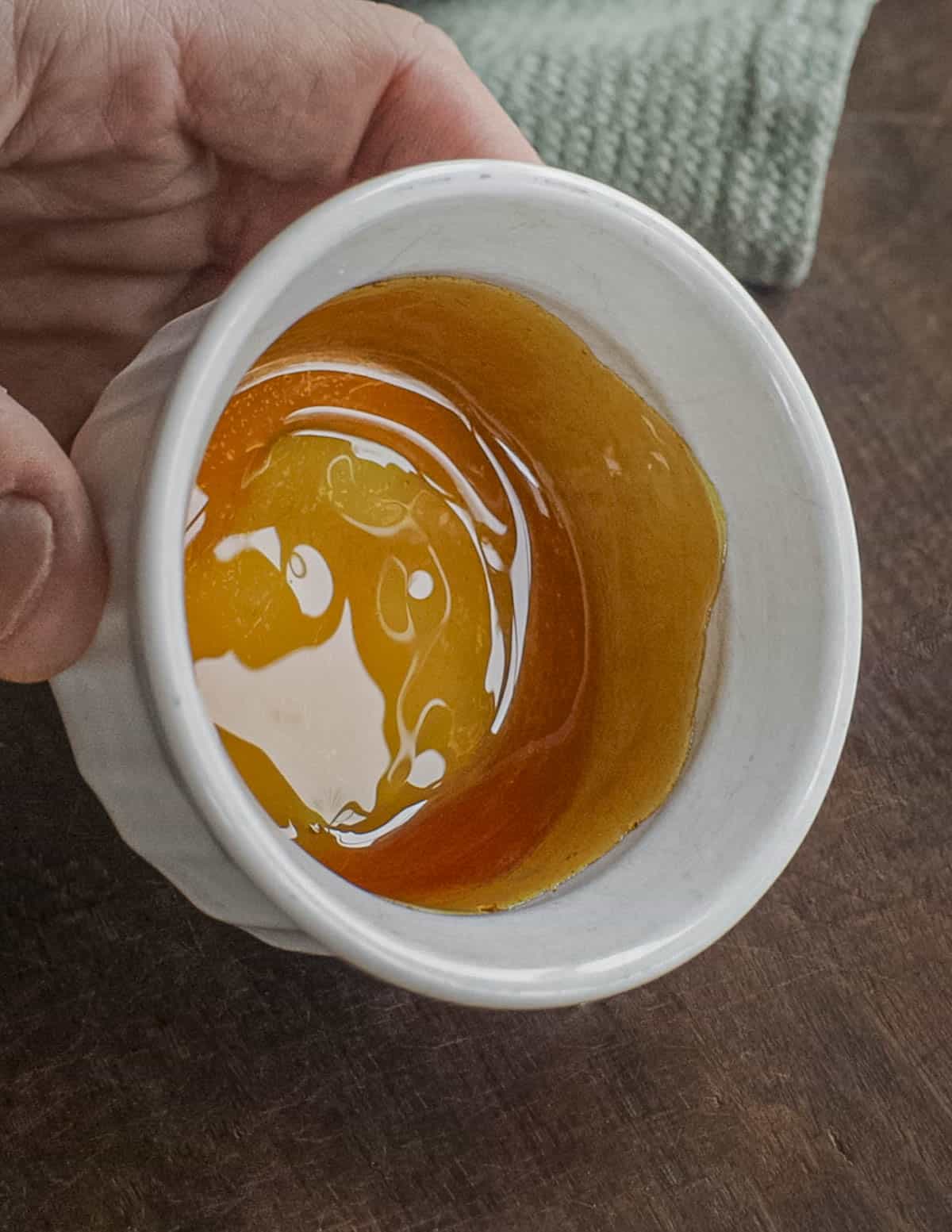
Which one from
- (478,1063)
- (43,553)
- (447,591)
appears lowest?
(478,1063)

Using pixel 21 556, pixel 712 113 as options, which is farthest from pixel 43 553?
pixel 712 113

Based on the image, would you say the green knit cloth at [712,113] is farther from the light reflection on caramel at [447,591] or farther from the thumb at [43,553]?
the thumb at [43,553]

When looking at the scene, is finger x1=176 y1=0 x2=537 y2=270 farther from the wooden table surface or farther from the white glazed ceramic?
the wooden table surface

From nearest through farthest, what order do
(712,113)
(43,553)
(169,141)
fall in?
(43,553), (169,141), (712,113)

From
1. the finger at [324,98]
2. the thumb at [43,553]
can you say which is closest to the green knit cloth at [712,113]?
the finger at [324,98]

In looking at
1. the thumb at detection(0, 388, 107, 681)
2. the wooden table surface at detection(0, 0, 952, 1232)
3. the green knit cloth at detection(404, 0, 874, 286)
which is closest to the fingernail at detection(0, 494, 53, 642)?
the thumb at detection(0, 388, 107, 681)

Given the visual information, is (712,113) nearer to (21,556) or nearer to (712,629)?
(712,629)
